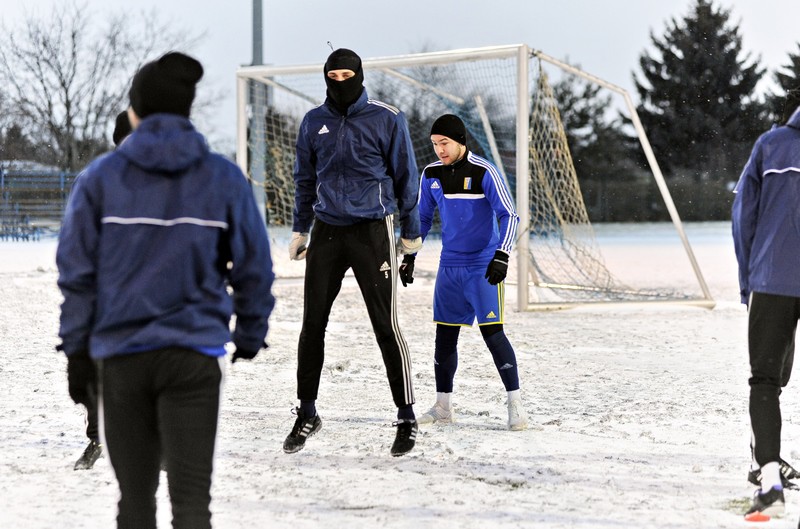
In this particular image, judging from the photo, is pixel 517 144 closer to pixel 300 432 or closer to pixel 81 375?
pixel 300 432

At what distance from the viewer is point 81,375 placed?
2.22 m

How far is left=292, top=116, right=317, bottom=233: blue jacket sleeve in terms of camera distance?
448 centimetres

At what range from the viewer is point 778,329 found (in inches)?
131

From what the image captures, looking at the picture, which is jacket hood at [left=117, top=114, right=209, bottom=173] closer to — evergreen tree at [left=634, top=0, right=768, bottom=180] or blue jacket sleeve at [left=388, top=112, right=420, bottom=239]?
blue jacket sleeve at [left=388, top=112, right=420, bottom=239]

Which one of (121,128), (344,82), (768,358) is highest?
(344,82)

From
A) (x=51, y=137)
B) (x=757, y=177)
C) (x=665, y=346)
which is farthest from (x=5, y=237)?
(x=757, y=177)

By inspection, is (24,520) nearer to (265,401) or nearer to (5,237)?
(265,401)

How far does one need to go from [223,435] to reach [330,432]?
500mm

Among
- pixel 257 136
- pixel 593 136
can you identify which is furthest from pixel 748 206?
pixel 593 136

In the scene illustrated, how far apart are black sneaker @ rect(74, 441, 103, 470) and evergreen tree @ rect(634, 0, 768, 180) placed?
130ft

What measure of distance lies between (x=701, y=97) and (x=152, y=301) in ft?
148

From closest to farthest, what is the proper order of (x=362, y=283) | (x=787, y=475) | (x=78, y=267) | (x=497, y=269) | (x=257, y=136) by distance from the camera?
(x=78, y=267) < (x=787, y=475) < (x=362, y=283) < (x=497, y=269) < (x=257, y=136)

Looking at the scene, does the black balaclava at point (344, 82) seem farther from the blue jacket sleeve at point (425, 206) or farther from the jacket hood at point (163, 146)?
the jacket hood at point (163, 146)

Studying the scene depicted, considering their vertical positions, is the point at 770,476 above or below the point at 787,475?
above
